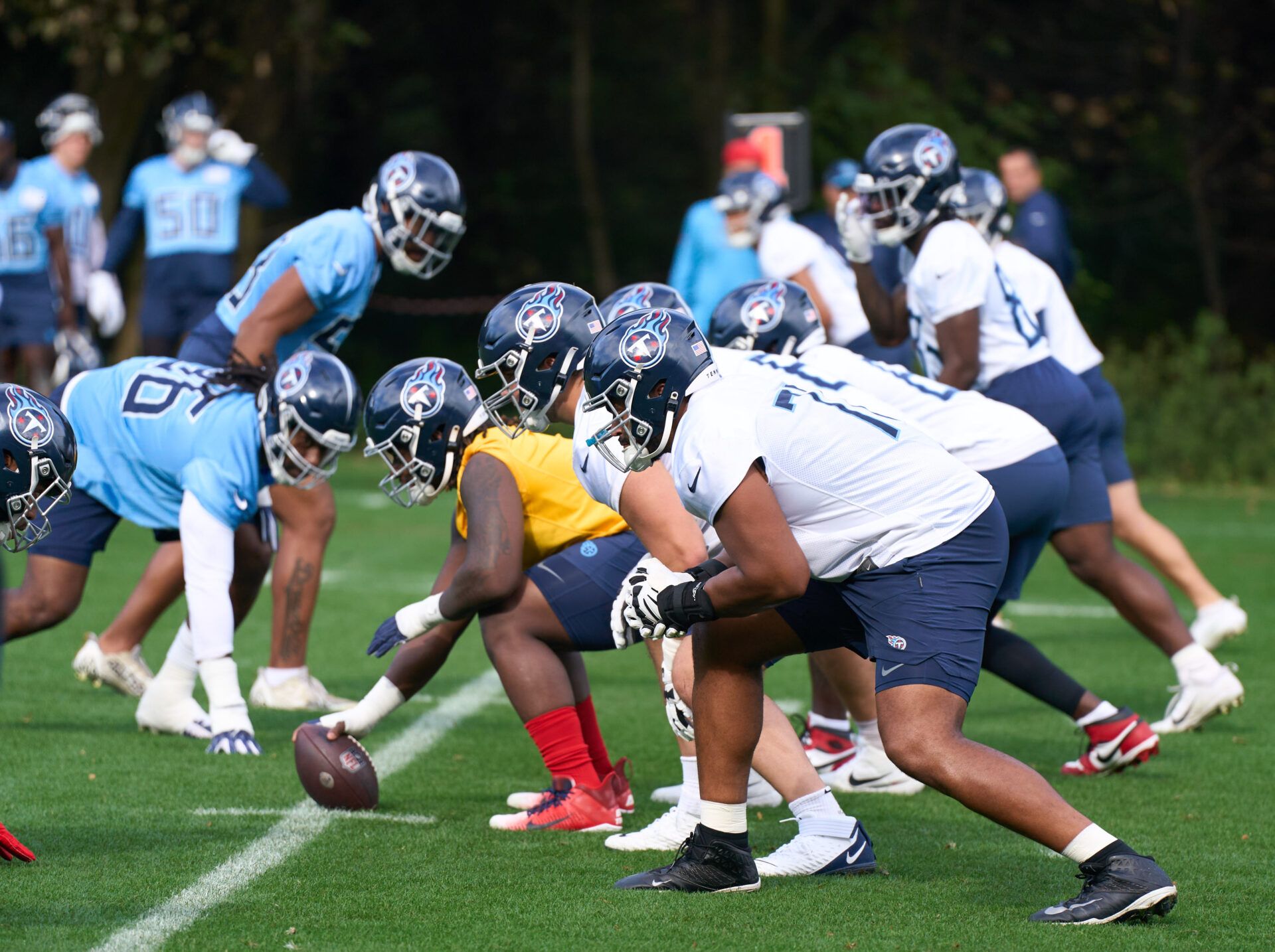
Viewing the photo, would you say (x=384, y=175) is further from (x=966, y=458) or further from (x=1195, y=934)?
(x=1195, y=934)

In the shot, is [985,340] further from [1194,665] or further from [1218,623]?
[1218,623]

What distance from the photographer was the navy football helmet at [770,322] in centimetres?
582

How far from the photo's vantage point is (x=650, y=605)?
4012 mm

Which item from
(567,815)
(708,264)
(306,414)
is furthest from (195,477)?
(708,264)

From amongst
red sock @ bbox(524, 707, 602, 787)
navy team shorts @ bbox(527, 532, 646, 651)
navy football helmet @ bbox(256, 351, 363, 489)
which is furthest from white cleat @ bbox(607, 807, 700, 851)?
navy football helmet @ bbox(256, 351, 363, 489)

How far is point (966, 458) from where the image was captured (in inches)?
206

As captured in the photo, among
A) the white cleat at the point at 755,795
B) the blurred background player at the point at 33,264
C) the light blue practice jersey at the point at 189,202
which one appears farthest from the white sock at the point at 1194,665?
the blurred background player at the point at 33,264

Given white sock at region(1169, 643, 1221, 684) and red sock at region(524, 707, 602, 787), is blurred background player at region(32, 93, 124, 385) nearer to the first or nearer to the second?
red sock at region(524, 707, 602, 787)

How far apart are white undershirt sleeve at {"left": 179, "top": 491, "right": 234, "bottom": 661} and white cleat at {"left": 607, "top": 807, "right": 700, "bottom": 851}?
5.66 ft

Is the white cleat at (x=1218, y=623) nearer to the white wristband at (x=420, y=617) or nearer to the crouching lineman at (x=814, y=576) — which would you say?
the crouching lineman at (x=814, y=576)

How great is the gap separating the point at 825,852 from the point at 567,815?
87 centimetres

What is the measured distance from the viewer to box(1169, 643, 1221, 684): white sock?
6383 mm

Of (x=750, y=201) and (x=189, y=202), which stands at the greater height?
Result: (x=189, y=202)

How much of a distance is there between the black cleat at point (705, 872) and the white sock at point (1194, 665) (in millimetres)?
2732
